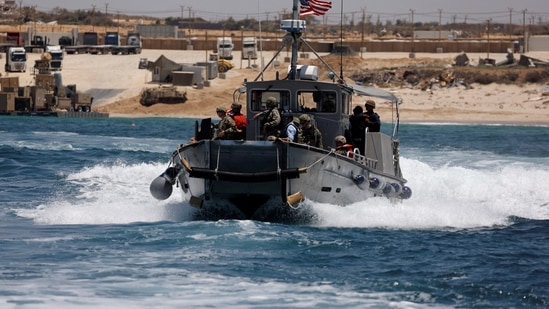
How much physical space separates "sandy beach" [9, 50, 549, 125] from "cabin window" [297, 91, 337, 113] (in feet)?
144

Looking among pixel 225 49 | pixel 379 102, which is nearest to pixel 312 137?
Result: pixel 379 102

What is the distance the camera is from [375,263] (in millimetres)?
18625

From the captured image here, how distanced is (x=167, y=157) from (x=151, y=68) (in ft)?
153

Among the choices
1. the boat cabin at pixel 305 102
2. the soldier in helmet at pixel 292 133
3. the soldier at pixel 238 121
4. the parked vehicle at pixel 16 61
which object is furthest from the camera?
the parked vehicle at pixel 16 61

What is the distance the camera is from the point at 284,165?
68.7ft

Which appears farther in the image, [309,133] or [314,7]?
[314,7]

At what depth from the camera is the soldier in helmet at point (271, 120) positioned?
21984 mm

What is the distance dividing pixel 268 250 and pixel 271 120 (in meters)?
3.48

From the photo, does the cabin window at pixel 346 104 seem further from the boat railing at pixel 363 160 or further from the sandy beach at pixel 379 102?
the sandy beach at pixel 379 102

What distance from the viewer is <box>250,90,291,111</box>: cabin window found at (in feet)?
76.5

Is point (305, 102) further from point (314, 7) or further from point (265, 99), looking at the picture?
point (314, 7)

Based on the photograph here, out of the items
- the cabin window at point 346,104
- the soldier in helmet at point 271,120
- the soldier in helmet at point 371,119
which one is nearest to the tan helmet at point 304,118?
the soldier in helmet at point 271,120

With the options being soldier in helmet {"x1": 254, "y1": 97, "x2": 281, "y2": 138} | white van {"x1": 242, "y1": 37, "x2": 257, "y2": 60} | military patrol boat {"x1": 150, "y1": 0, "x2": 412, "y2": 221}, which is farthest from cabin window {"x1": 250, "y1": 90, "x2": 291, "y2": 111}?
white van {"x1": 242, "y1": 37, "x2": 257, "y2": 60}

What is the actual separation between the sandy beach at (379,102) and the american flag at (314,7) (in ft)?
137
